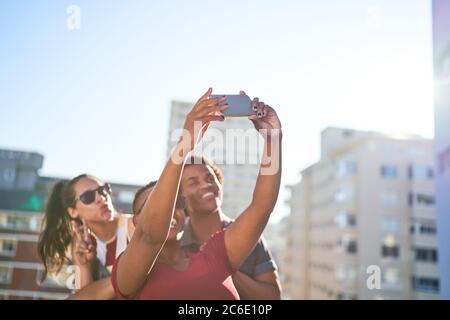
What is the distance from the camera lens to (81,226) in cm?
216

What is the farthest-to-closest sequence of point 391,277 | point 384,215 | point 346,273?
point 346,273, point 384,215, point 391,277

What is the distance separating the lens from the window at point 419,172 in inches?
789

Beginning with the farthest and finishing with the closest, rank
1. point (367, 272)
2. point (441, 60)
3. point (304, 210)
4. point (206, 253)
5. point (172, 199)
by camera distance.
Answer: point (304, 210) → point (441, 60) → point (367, 272) → point (206, 253) → point (172, 199)

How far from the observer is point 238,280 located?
2002mm

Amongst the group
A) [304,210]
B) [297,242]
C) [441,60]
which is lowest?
[297,242]

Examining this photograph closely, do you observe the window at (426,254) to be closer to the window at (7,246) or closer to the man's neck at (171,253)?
the window at (7,246)

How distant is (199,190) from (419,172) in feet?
66.6

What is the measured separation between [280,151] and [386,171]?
64.6ft

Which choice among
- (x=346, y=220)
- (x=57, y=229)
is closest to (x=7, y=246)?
(x=346, y=220)

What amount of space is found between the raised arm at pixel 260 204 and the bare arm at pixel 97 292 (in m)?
0.59

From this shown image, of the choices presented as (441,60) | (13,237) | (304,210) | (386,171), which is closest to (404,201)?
(386,171)

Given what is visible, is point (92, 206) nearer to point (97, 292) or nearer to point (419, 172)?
point (97, 292)

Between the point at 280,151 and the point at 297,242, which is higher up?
the point at 280,151
